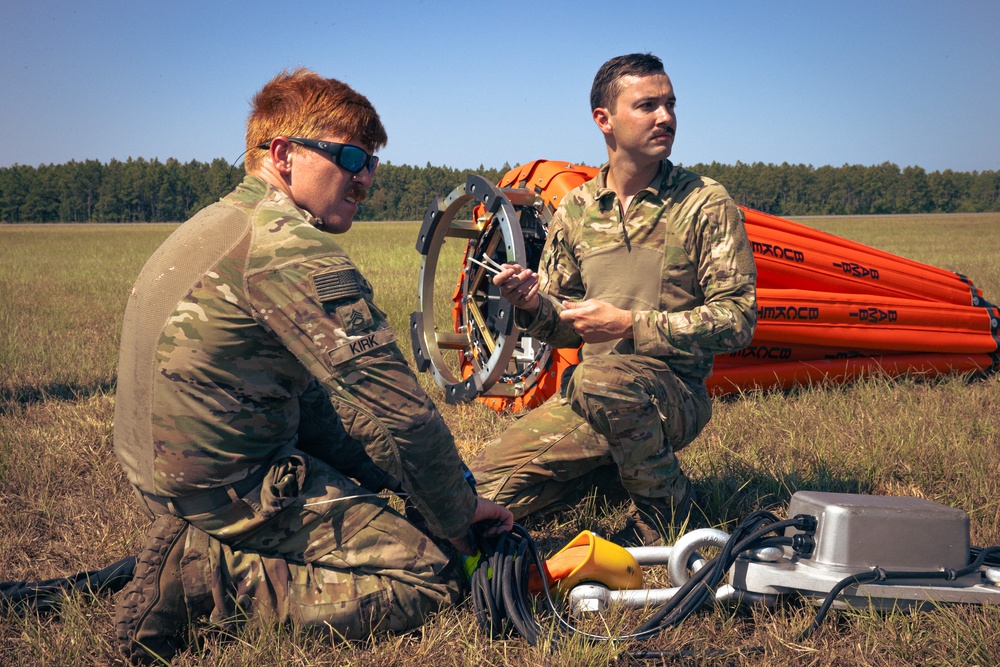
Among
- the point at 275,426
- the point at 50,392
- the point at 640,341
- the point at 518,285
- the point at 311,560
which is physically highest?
the point at 518,285

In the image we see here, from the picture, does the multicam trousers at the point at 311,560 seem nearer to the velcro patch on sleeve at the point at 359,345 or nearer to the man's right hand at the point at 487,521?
the man's right hand at the point at 487,521

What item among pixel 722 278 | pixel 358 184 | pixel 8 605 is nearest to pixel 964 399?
pixel 722 278

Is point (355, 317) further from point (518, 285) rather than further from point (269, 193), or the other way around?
point (518, 285)

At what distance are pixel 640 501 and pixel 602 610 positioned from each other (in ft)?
3.34

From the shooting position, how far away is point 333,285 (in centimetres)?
262

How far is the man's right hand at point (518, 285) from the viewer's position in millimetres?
3865

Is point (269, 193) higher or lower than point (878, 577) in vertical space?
higher

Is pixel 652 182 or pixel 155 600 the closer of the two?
pixel 155 600

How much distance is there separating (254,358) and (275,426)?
293 mm

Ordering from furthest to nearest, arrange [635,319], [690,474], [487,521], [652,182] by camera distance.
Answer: [690,474] < [652,182] < [635,319] < [487,521]

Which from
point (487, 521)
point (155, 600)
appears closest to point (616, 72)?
point (487, 521)

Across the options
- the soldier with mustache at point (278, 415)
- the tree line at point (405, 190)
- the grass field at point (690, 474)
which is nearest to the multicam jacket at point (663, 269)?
the grass field at point (690, 474)

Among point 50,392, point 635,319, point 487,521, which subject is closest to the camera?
point 487,521

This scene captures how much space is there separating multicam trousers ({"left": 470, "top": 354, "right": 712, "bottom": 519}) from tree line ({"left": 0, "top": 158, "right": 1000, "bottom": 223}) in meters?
113
